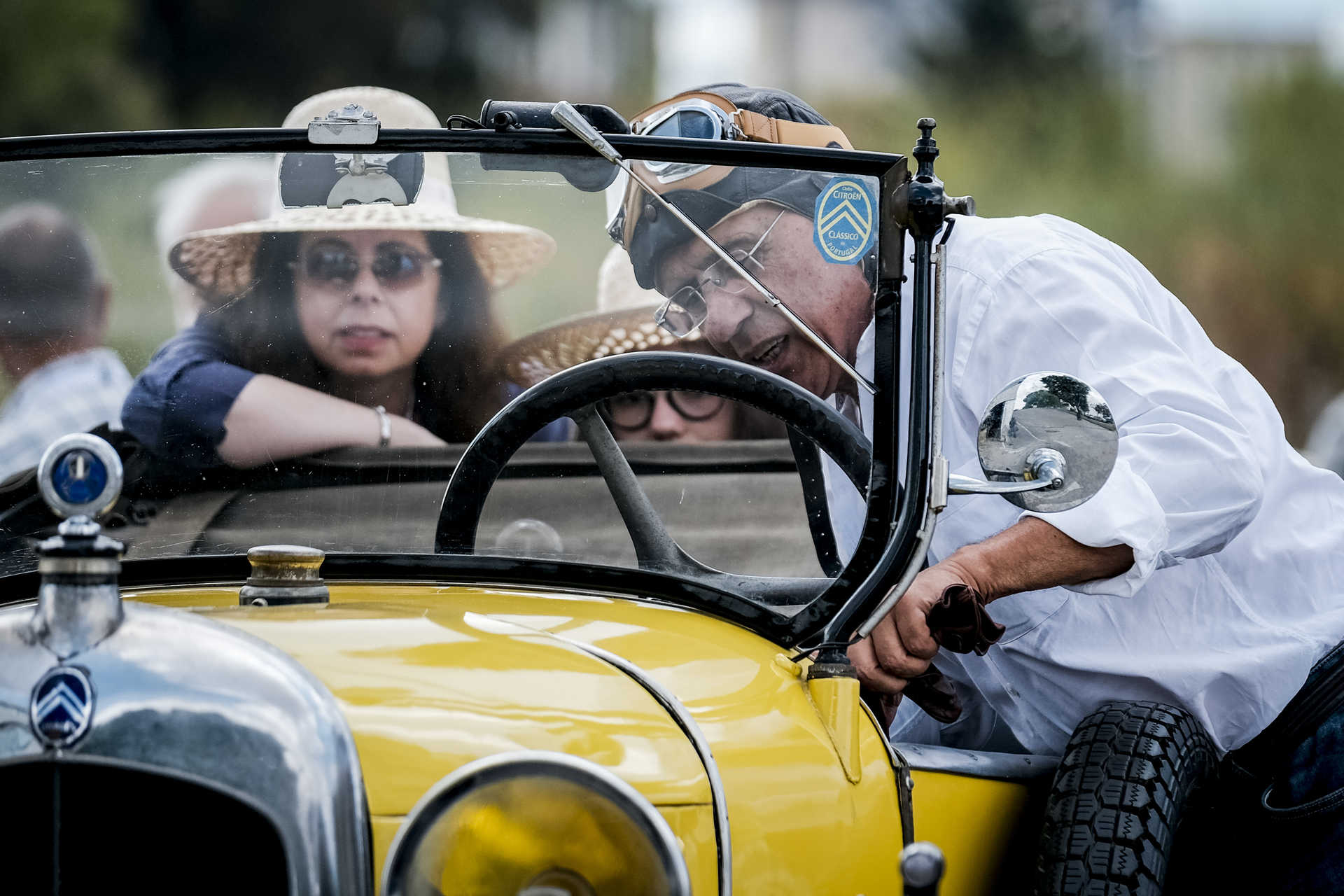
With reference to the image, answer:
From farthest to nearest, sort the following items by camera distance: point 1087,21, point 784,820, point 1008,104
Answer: point 1087,21, point 1008,104, point 784,820

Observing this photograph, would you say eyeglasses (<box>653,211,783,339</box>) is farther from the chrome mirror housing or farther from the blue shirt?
the chrome mirror housing

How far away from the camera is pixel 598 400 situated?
6.72 ft

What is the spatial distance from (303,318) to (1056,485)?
3.34ft

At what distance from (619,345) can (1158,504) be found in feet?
2.44

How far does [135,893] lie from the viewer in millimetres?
1322

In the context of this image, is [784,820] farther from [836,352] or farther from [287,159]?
[287,159]

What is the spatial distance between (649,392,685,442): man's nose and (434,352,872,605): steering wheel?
173 mm

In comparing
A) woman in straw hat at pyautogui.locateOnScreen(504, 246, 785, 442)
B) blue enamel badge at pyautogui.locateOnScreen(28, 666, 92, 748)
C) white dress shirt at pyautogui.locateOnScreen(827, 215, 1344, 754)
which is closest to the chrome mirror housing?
white dress shirt at pyautogui.locateOnScreen(827, 215, 1344, 754)

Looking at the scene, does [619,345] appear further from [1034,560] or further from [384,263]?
[1034,560]

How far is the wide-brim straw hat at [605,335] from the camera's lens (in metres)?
2.11

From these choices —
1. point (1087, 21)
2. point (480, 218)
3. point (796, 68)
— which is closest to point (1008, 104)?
point (1087, 21)

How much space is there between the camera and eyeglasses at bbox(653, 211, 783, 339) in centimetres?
207

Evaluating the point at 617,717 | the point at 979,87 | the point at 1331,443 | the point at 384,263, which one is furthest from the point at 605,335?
the point at 979,87

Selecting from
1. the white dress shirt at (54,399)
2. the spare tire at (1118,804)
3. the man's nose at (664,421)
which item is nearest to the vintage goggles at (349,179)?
the white dress shirt at (54,399)
